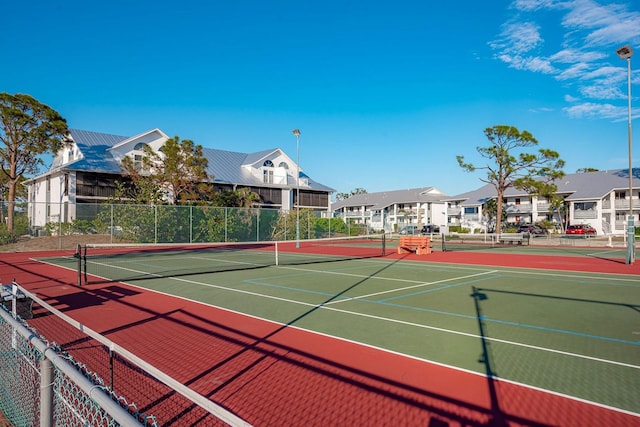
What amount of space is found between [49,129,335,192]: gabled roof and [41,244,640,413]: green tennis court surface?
28.7m

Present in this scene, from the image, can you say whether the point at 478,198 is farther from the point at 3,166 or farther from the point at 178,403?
the point at 178,403

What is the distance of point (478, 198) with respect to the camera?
2820 inches

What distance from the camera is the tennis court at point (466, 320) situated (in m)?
5.32

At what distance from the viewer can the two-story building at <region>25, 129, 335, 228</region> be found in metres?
40.7

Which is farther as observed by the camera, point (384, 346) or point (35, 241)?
point (35, 241)

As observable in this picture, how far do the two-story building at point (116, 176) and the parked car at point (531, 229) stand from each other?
27116 mm

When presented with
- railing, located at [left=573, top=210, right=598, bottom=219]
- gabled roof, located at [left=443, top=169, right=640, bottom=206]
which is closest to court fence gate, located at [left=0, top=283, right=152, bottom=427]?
gabled roof, located at [left=443, top=169, right=640, bottom=206]

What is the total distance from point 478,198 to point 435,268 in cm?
5702

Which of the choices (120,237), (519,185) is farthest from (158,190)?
(519,185)

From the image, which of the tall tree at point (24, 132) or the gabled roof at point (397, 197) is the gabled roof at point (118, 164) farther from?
the gabled roof at point (397, 197)

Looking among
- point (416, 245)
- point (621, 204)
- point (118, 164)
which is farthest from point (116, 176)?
point (621, 204)

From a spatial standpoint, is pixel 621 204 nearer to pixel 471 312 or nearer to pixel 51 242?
pixel 471 312

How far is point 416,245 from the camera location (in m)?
27.1

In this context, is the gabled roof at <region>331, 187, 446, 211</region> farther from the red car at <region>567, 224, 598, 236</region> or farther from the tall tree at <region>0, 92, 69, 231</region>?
the tall tree at <region>0, 92, 69, 231</region>
